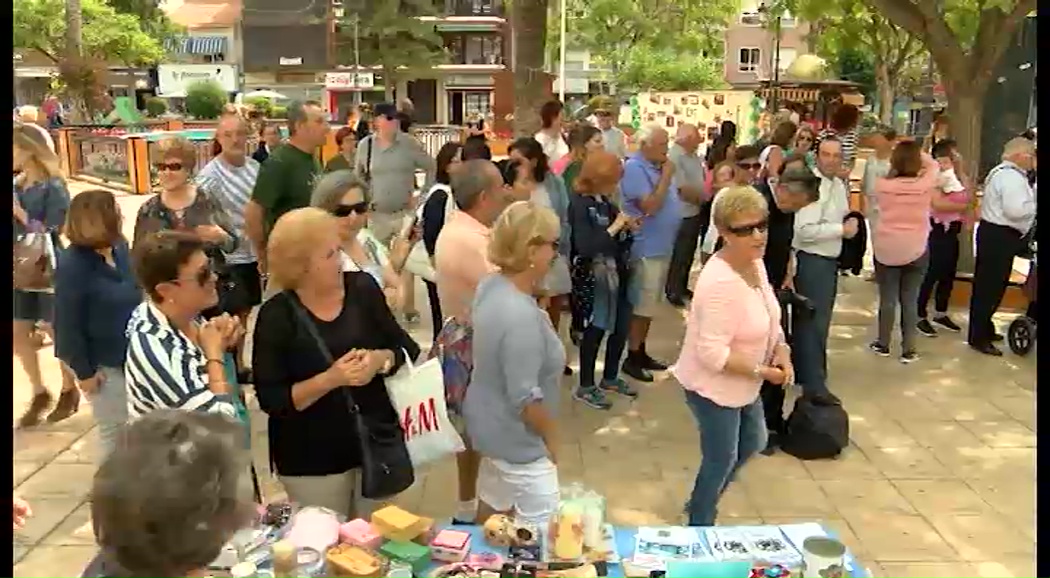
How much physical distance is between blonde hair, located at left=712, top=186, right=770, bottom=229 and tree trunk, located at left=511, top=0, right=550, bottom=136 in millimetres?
6094

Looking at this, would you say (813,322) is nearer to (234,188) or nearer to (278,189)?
(278,189)

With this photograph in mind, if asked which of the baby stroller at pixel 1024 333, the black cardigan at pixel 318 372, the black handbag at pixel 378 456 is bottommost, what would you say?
the baby stroller at pixel 1024 333

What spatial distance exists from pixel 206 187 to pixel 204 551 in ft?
13.4

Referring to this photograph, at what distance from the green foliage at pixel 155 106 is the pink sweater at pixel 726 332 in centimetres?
2298

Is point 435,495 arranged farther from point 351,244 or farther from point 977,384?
point 977,384

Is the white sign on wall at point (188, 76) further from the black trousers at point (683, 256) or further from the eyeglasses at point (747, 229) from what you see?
the eyeglasses at point (747, 229)

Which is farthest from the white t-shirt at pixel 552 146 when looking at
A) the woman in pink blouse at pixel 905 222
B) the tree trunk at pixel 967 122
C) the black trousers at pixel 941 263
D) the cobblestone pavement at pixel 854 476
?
the tree trunk at pixel 967 122

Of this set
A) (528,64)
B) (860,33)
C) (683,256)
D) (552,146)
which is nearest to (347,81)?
(860,33)

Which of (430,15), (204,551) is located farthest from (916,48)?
(204,551)

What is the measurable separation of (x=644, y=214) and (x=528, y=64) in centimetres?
412

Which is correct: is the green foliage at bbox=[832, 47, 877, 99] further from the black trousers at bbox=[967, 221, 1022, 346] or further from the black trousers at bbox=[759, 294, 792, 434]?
the black trousers at bbox=[759, 294, 792, 434]

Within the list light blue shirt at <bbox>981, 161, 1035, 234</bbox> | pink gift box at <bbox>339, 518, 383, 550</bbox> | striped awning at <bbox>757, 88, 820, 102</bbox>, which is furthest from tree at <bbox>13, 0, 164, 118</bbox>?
striped awning at <bbox>757, 88, 820, 102</bbox>

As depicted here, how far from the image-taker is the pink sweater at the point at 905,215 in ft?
20.8

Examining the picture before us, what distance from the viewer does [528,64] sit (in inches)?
383
